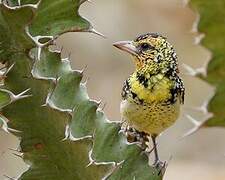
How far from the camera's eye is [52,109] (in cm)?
275

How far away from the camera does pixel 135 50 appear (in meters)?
5.06

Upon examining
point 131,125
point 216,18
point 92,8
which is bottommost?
point 92,8

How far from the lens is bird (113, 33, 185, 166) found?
4828 mm

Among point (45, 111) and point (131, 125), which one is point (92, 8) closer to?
point (131, 125)

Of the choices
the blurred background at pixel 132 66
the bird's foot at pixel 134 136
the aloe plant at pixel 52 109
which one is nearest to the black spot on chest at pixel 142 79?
the bird's foot at pixel 134 136

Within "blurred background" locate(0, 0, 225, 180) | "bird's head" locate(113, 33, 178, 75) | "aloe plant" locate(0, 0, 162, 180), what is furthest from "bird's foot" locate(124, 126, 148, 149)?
"blurred background" locate(0, 0, 225, 180)

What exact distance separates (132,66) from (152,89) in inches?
406

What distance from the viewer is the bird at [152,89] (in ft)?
15.8

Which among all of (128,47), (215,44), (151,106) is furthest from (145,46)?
(215,44)

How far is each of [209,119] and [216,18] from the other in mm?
282

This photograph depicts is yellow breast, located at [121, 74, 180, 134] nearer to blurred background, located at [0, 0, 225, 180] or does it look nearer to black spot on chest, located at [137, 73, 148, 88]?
black spot on chest, located at [137, 73, 148, 88]

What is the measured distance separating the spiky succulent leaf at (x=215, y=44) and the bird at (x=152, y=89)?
2.09m

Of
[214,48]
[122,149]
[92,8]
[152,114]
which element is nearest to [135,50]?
[152,114]

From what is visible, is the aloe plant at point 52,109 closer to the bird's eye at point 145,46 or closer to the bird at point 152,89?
the bird at point 152,89
